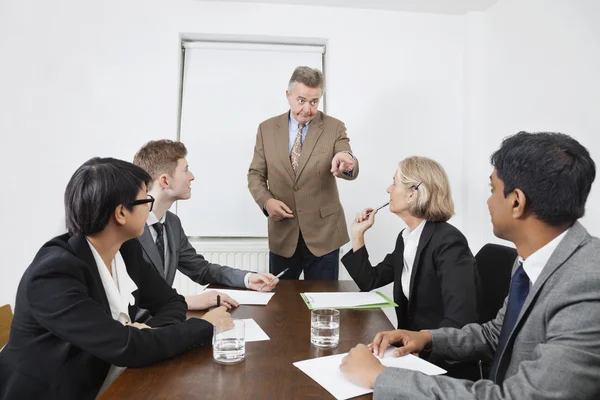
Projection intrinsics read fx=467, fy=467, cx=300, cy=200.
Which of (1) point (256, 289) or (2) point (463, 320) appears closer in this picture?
(2) point (463, 320)

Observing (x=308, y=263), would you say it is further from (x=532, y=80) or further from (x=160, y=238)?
(x=532, y=80)

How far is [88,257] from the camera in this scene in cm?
129

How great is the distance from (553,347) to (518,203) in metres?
0.35

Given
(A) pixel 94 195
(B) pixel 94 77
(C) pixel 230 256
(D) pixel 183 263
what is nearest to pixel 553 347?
(A) pixel 94 195

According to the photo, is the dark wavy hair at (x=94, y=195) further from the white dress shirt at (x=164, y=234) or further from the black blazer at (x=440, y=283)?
the black blazer at (x=440, y=283)

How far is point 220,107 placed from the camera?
12.2 ft

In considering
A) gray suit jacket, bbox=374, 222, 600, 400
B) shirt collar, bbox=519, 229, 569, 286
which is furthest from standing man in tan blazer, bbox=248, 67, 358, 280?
gray suit jacket, bbox=374, 222, 600, 400

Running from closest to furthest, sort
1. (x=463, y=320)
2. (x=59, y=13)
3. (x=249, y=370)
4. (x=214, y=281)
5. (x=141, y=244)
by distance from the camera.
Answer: (x=249, y=370)
(x=463, y=320)
(x=141, y=244)
(x=214, y=281)
(x=59, y=13)

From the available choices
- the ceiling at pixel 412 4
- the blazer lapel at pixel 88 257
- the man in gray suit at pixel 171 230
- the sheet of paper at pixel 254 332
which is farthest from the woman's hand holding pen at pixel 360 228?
the ceiling at pixel 412 4

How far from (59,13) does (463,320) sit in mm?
3596

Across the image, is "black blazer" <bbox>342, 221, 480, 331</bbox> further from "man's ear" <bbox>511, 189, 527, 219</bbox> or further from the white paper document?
"man's ear" <bbox>511, 189, 527, 219</bbox>

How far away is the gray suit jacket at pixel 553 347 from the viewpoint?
88cm

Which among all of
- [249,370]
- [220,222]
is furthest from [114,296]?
[220,222]

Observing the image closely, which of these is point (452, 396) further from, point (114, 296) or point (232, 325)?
point (114, 296)
